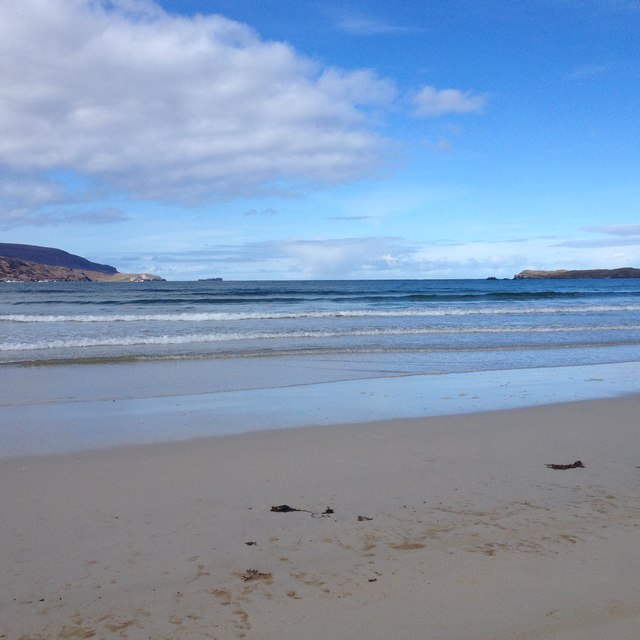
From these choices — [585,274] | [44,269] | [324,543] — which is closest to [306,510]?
[324,543]

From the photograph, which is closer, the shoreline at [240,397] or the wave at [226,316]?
the shoreline at [240,397]

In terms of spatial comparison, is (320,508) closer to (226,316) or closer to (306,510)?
(306,510)

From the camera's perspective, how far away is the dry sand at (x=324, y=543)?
3.19m

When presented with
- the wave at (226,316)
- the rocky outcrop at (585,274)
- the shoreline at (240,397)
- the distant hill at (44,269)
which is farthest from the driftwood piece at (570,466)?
the rocky outcrop at (585,274)

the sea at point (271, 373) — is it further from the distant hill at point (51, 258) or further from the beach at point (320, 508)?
the distant hill at point (51, 258)

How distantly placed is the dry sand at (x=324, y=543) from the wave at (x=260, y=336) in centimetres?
1193

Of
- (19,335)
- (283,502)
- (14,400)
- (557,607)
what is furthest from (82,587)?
(19,335)

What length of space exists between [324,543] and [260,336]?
52.8 feet

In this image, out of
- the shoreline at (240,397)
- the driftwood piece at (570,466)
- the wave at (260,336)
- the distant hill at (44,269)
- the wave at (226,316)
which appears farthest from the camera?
the distant hill at (44,269)

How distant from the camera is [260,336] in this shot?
20.1 m

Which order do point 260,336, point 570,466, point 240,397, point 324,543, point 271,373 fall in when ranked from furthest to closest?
1. point 260,336
2. point 271,373
3. point 240,397
4. point 570,466
5. point 324,543

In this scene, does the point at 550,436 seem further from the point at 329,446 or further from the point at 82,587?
the point at 82,587

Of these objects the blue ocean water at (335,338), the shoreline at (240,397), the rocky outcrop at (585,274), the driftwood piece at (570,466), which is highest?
the rocky outcrop at (585,274)

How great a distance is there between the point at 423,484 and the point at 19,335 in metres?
18.5
